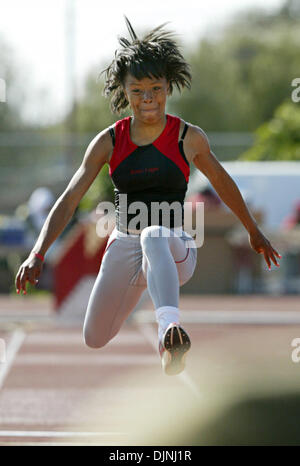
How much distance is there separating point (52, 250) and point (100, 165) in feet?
42.2

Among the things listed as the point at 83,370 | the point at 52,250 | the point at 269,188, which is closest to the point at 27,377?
the point at 83,370

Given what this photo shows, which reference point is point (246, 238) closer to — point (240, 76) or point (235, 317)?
point (235, 317)

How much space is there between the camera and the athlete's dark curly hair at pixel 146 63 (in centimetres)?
495

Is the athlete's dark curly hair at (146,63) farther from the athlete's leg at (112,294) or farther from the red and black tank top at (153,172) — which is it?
the athlete's leg at (112,294)

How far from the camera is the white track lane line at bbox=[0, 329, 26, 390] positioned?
392 inches

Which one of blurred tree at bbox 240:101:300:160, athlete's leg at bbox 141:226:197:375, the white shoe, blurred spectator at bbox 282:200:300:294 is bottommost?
the white shoe

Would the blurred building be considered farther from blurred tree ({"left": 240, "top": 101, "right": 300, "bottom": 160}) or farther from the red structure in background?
blurred tree ({"left": 240, "top": 101, "right": 300, "bottom": 160})

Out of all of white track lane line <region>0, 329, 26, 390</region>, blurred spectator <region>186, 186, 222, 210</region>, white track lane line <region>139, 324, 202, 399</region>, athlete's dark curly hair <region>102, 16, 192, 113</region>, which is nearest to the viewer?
athlete's dark curly hair <region>102, 16, 192, 113</region>

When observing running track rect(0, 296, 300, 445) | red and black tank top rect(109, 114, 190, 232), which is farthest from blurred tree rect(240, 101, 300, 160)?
red and black tank top rect(109, 114, 190, 232)

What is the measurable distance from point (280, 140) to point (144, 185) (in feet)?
67.7

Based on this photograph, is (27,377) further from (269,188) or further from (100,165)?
(269,188)

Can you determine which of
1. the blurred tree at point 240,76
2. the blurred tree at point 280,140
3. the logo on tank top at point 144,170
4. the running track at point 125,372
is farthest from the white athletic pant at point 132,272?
the blurred tree at point 240,76

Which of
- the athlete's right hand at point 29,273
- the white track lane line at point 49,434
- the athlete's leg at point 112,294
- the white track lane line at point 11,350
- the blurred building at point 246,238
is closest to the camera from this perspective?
the athlete's right hand at point 29,273

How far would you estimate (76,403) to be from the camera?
8164mm
